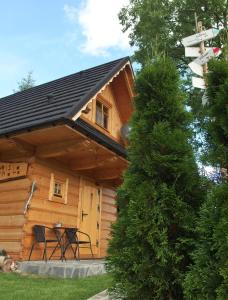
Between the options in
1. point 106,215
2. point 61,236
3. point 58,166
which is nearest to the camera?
point 61,236

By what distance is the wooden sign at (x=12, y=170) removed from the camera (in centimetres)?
873

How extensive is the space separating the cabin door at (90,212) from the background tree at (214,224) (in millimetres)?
7355

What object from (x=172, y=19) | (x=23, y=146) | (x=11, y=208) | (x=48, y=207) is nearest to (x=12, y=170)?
(x=23, y=146)

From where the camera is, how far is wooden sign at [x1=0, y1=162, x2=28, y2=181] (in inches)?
344

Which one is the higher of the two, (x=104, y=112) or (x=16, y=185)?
(x=104, y=112)

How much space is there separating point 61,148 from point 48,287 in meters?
3.47

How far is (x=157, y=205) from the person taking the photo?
338 cm

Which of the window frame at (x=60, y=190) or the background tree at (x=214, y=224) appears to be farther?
the window frame at (x=60, y=190)

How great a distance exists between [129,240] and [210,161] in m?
1.04

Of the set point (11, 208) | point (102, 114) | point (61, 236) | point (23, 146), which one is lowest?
point (61, 236)

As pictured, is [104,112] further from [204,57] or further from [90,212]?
[204,57]

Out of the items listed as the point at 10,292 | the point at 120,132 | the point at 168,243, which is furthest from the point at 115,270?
the point at 120,132

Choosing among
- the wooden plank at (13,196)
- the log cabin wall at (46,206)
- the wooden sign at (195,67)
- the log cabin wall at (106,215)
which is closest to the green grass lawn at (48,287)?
the log cabin wall at (46,206)

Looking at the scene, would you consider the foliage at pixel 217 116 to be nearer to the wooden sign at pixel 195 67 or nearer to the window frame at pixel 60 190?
the wooden sign at pixel 195 67
